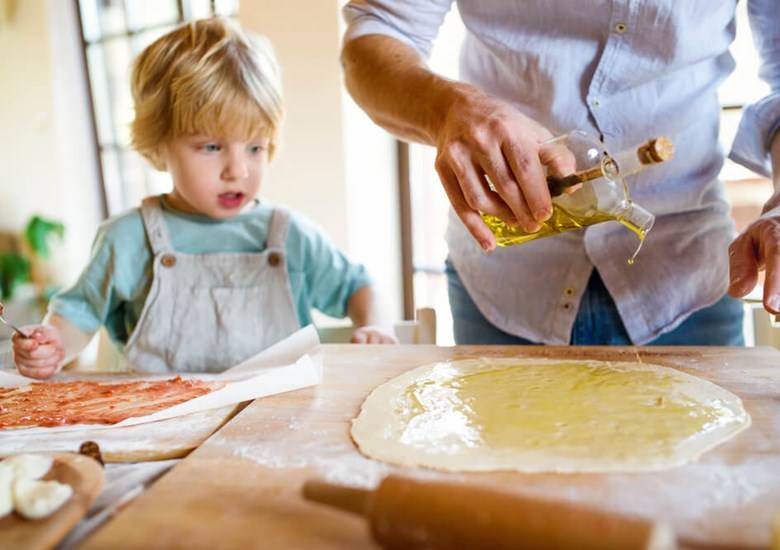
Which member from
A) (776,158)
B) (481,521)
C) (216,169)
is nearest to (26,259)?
(216,169)

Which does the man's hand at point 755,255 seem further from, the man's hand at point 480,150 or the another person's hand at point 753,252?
the man's hand at point 480,150

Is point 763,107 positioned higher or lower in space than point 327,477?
higher

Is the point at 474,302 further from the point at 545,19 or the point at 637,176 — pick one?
the point at 545,19

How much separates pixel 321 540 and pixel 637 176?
805mm

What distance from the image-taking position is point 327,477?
0.66 metres

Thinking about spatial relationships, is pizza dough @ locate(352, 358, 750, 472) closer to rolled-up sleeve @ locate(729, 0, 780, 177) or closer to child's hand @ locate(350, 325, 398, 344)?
child's hand @ locate(350, 325, 398, 344)

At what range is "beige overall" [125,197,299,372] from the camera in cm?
144

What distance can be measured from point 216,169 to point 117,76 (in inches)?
98.3

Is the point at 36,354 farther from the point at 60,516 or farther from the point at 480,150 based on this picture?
the point at 480,150

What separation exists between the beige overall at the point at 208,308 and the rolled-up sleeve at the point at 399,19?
0.55m

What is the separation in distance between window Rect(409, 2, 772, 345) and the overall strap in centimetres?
97

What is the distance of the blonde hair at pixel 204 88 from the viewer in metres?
1.42

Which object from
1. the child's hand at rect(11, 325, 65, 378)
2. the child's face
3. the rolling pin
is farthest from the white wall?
the rolling pin

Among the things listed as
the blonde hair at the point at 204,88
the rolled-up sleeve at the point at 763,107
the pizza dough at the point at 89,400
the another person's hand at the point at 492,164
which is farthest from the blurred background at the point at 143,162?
the another person's hand at the point at 492,164
